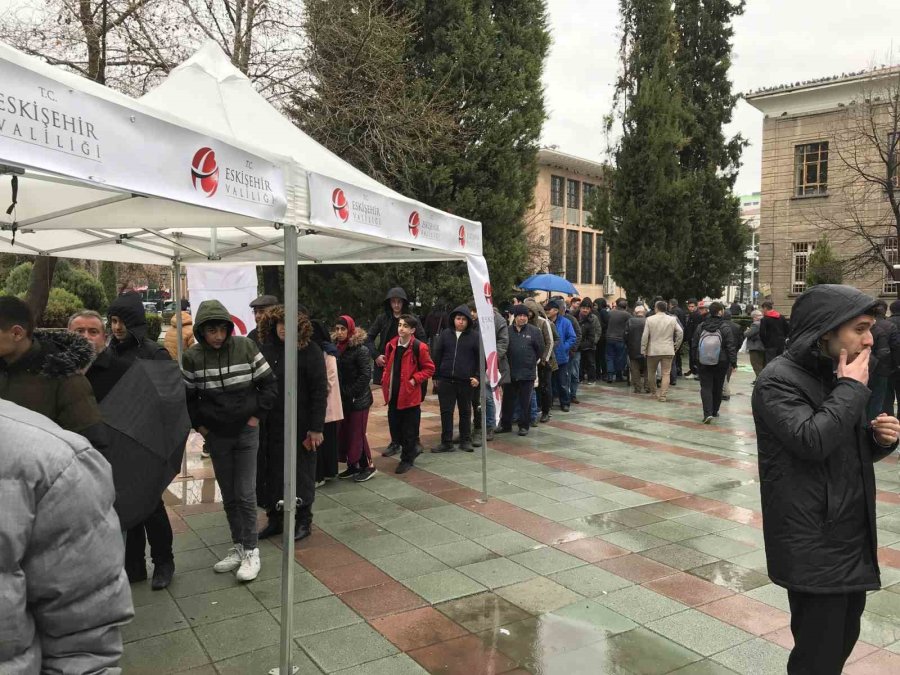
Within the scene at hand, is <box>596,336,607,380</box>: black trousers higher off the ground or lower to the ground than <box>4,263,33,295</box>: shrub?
lower

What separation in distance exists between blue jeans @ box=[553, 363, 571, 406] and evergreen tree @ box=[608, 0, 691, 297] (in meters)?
10.9

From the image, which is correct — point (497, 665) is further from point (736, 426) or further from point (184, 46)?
point (184, 46)

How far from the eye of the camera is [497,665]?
3.43 m

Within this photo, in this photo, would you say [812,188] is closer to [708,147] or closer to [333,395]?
[708,147]

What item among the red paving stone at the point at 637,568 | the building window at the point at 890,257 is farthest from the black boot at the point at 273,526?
the building window at the point at 890,257

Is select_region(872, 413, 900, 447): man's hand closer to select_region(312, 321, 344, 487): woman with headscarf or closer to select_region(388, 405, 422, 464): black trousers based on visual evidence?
select_region(312, 321, 344, 487): woman with headscarf

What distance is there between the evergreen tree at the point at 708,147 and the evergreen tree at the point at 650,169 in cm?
78

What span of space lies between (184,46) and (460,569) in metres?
11.7

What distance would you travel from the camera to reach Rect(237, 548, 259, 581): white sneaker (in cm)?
441

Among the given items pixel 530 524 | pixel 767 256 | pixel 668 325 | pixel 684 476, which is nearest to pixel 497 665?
pixel 530 524

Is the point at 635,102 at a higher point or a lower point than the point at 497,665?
higher

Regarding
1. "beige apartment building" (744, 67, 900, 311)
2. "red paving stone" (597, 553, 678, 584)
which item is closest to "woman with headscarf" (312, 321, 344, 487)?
"red paving stone" (597, 553, 678, 584)

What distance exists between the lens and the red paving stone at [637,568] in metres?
4.58

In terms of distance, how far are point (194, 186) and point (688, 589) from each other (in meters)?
3.81
